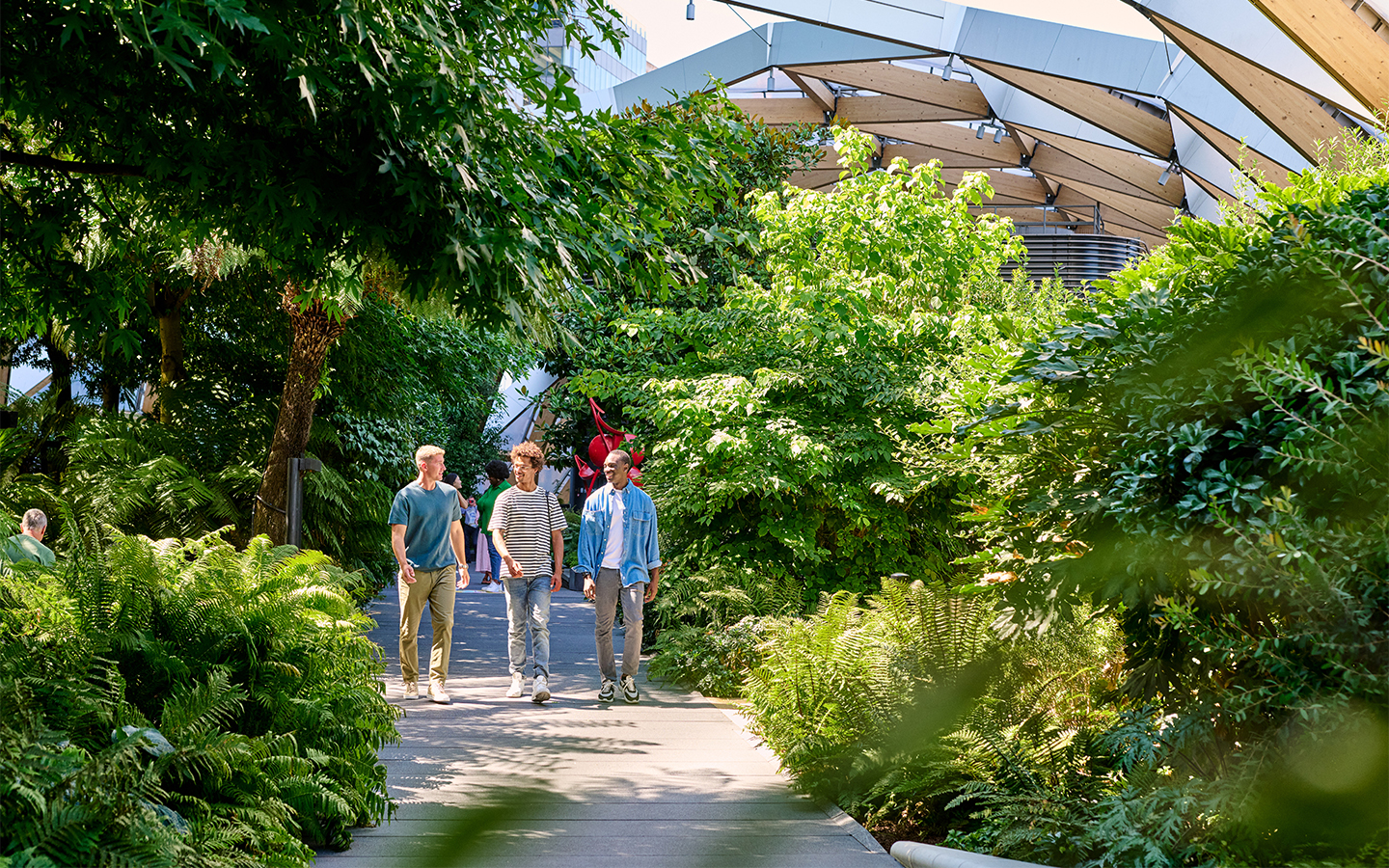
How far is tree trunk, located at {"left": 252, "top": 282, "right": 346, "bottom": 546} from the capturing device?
1083 centimetres

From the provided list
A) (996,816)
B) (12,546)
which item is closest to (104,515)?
(12,546)

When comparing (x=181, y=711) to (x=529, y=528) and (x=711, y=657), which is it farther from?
(x=711, y=657)

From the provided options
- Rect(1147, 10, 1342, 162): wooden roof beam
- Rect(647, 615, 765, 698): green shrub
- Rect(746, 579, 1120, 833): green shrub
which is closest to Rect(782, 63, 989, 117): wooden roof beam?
Rect(1147, 10, 1342, 162): wooden roof beam

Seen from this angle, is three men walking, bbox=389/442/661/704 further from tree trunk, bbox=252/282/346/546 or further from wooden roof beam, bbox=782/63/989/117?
wooden roof beam, bbox=782/63/989/117

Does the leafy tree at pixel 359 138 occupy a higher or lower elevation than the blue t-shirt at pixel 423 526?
higher

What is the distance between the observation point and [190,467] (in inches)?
492

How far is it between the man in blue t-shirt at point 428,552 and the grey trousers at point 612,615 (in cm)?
106

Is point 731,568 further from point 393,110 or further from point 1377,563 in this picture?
point 1377,563

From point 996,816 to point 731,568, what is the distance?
18.4 feet

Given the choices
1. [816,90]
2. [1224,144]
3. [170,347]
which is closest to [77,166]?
[170,347]

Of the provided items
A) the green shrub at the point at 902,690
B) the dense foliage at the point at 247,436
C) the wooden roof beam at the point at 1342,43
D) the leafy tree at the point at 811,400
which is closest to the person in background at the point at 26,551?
the green shrub at the point at 902,690

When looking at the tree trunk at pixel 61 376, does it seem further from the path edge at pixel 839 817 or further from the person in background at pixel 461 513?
the path edge at pixel 839 817

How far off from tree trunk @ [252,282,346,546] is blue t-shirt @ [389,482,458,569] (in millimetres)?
3002

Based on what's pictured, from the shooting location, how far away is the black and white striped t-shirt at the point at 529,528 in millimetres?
8391
